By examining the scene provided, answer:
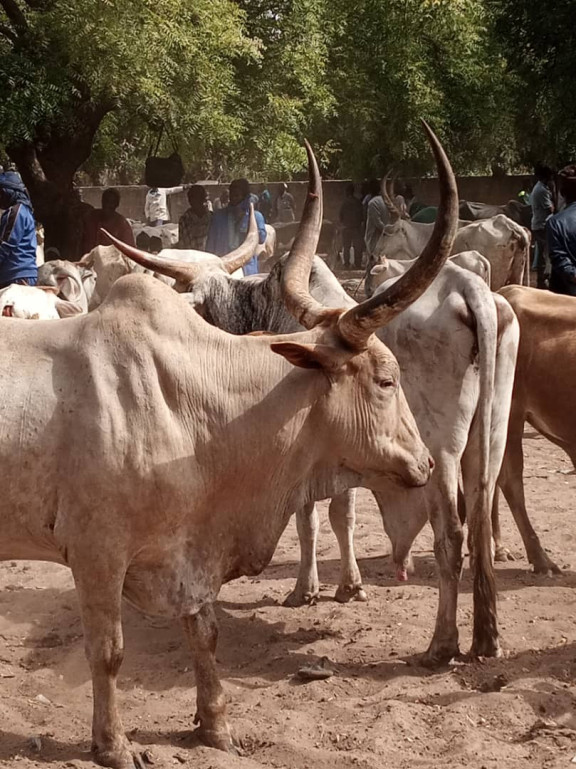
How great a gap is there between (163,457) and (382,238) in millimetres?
11245

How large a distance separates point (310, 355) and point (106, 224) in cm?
893

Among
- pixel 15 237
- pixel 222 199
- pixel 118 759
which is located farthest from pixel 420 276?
pixel 222 199

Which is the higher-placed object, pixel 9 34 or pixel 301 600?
pixel 9 34

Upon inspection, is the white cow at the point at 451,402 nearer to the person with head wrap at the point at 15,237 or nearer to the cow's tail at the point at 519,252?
the person with head wrap at the point at 15,237

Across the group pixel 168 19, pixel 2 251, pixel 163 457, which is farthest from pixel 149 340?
pixel 168 19

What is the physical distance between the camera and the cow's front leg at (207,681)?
401 centimetres

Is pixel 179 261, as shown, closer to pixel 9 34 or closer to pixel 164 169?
pixel 9 34

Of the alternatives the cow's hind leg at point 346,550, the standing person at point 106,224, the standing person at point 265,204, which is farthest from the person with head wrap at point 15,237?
the standing person at point 265,204

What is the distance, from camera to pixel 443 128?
22047mm

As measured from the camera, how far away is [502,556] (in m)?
6.39

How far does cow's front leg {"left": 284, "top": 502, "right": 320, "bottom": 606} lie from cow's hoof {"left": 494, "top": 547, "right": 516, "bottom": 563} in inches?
49.2

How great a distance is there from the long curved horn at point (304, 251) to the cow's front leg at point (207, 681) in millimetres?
1201

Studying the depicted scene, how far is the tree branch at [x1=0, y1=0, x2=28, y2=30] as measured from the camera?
12.9 metres

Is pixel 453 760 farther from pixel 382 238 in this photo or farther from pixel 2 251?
pixel 382 238
